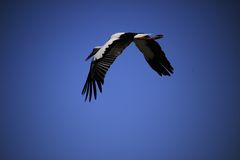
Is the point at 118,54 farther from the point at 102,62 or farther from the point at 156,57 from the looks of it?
the point at 156,57

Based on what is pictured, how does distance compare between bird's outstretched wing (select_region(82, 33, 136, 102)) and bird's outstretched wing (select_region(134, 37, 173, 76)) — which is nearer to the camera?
bird's outstretched wing (select_region(82, 33, 136, 102))

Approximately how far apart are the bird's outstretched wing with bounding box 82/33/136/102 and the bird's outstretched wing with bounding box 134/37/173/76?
1263mm

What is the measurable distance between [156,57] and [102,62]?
8.32 ft

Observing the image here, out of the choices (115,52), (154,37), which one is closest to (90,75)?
(115,52)

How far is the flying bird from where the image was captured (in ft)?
27.8

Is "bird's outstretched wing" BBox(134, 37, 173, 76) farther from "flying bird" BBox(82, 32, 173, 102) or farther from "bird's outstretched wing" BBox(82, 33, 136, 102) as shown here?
"bird's outstretched wing" BBox(82, 33, 136, 102)

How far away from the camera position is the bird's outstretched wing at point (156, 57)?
1041cm

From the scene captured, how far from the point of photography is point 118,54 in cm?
891

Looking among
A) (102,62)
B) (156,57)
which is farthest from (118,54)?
(156,57)

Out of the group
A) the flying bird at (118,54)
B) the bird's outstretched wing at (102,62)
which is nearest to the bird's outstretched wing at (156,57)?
the flying bird at (118,54)

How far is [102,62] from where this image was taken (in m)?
8.59

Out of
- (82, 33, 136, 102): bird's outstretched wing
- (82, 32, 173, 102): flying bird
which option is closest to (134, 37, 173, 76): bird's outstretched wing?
(82, 32, 173, 102): flying bird

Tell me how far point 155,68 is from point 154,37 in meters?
1.12

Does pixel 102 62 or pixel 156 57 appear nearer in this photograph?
pixel 102 62
